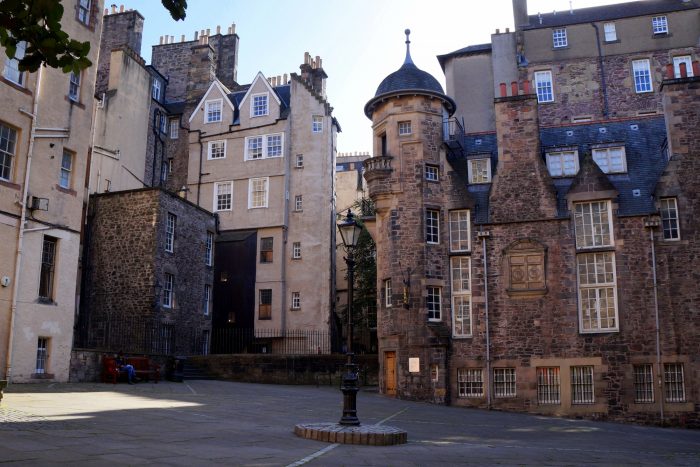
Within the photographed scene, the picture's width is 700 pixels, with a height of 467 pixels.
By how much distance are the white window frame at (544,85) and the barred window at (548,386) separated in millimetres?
21179

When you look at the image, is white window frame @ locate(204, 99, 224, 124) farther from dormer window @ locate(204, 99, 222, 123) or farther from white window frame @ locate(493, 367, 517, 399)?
white window frame @ locate(493, 367, 517, 399)

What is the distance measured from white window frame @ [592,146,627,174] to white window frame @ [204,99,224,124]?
23171mm

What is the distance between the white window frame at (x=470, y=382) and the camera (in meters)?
26.1

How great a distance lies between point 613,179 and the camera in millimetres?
27188

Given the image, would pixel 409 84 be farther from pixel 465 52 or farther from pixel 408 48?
A: pixel 465 52

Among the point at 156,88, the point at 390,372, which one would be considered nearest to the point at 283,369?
the point at 390,372

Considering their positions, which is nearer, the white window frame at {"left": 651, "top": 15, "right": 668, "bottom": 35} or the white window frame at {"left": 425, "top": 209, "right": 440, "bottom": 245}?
the white window frame at {"left": 425, "top": 209, "right": 440, "bottom": 245}

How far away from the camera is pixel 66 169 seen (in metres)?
22.7

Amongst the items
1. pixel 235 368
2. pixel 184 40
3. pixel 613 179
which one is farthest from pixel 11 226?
pixel 184 40

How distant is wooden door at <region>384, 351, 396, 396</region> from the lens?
27.3 meters

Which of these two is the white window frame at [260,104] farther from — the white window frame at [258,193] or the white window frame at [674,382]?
the white window frame at [674,382]

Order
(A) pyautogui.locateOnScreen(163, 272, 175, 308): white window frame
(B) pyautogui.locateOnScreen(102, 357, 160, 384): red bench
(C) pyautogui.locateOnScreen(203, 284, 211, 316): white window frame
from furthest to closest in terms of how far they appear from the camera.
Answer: (C) pyautogui.locateOnScreen(203, 284, 211, 316): white window frame < (A) pyautogui.locateOnScreen(163, 272, 175, 308): white window frame < (B) pyautogui.locateOnScreen(102, 357, 160, 384): red bench

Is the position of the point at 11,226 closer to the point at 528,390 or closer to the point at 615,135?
the point at 528,390

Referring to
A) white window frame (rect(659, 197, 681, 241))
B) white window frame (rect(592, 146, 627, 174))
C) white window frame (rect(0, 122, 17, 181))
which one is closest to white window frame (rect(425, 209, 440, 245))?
white window frame (rect(592, 146, 627, 174))
